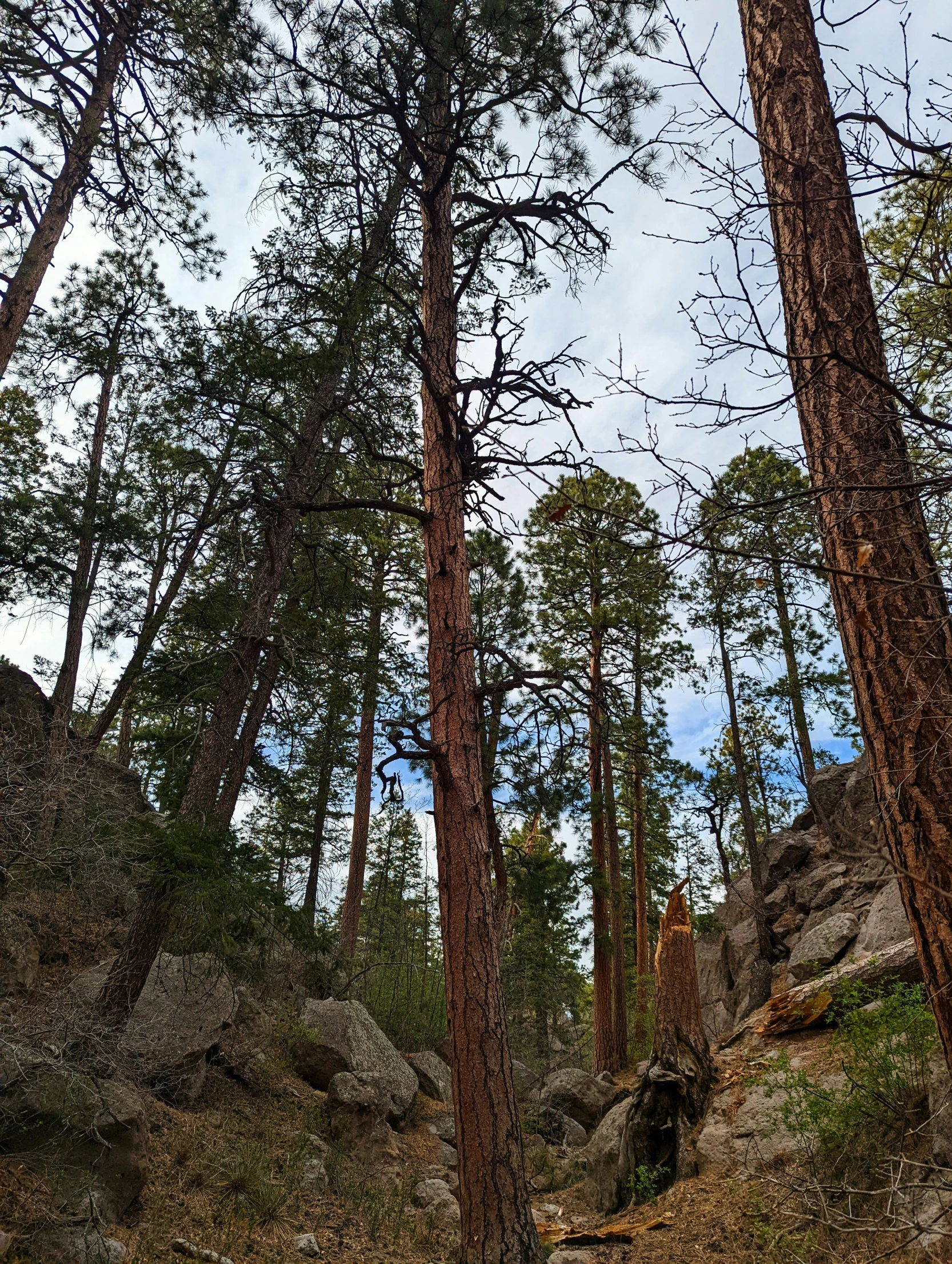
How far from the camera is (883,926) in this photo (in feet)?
31.9

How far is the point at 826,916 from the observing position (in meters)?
13.4

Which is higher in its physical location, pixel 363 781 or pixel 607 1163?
pixel 363 781

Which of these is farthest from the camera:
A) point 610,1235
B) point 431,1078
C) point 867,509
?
point 431,1078

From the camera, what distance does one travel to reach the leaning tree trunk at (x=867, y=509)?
2.50 m

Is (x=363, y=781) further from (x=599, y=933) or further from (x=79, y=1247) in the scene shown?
(x=79, y=1247)

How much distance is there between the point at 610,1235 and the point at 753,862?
9457 mm

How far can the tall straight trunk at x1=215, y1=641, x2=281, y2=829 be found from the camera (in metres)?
8.21

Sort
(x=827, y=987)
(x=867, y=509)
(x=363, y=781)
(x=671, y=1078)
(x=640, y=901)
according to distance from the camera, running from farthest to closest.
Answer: (x=640, y=901) < (x=363, y=781) < (x=827, y=987) < (x=671, y=1078) < (x=867, y=509)

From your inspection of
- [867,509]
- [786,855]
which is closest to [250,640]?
[867,509]

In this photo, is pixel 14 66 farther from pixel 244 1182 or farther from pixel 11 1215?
pixel 244 1182

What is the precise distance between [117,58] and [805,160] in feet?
28.8

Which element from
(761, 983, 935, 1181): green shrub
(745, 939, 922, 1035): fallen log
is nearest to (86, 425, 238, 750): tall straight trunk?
(761, 983, 935, 1181): green shrub

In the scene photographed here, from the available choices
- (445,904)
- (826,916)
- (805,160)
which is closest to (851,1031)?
(445,904)

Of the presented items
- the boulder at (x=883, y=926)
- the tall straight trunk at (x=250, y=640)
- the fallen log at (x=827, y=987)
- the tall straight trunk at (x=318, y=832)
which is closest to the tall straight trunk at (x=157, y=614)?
the tall straight trunk at (x=250, y=640)
